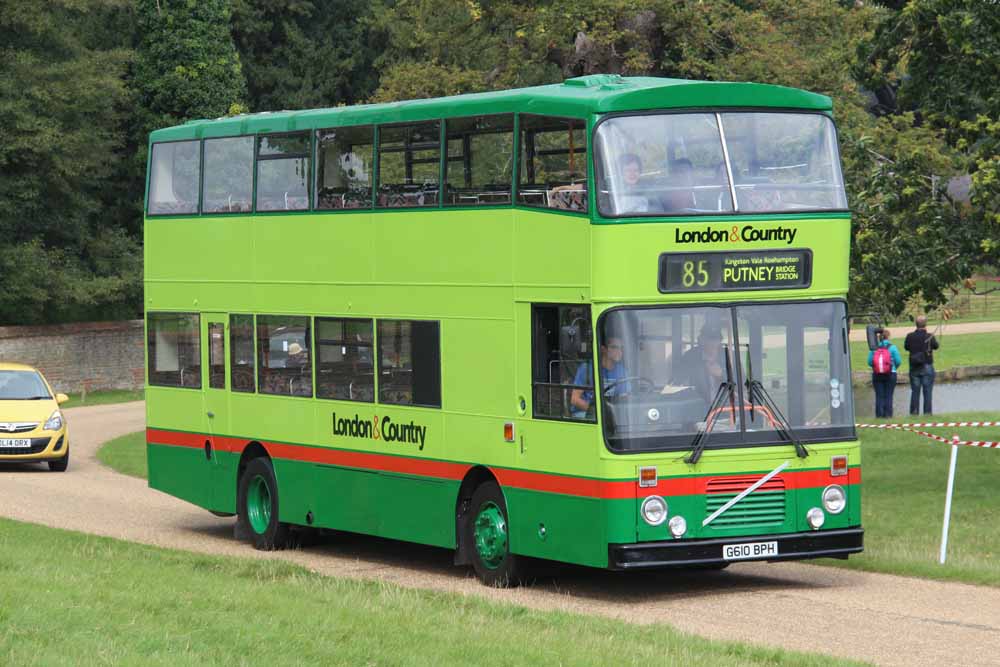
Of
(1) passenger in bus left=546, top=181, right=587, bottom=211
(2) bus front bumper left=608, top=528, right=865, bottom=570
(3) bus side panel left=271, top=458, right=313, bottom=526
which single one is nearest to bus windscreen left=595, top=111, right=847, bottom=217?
(1) passenger in bus left=546, top=181, right=587, bottom=211

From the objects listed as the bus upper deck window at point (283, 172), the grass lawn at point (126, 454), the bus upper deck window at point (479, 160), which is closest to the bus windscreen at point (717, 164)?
the bus upper deck window at point (479, 160)

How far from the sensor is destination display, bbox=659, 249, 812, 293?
14.7 metres

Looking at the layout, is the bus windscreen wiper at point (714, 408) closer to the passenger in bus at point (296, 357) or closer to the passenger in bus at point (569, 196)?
the passenger in bus at point (569, 196)

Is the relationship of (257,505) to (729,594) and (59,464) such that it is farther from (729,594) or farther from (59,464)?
(59,464)

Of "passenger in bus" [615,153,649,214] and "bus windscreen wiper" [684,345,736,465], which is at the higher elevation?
"passenger in bus" [615,153,649,214]

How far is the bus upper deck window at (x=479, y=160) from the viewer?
1580 centimetres

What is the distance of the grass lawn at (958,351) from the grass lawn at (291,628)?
37930mm

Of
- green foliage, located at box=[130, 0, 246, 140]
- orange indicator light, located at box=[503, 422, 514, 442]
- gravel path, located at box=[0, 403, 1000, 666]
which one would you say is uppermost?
green foliage, located at box=[130, 0, 246, 140]

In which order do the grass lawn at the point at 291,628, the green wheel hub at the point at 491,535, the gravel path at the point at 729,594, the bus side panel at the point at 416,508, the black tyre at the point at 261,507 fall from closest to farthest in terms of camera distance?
1. the grass lawn at the point at 291,628
2. the gravel path at the point at 729,594
3. the green wheel hub at the point at 491,535
4. the bus side panel at the point at 416,508
5. the black tyre at the point at 261,507

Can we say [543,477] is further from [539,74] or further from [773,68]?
[539,74]

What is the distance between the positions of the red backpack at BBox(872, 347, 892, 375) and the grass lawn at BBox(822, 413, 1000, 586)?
4.19ft

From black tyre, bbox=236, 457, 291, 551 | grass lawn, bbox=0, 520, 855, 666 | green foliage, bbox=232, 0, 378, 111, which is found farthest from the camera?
green foliage, bbox=232, 0, 378, 111

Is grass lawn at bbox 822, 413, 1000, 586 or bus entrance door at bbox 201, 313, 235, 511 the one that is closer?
grass lawn at bbox 822, 413, 1000, 586

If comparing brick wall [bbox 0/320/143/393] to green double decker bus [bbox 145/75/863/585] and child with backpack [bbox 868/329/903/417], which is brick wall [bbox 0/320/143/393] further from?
green double decker bus [bbox 145/75/863/585]
